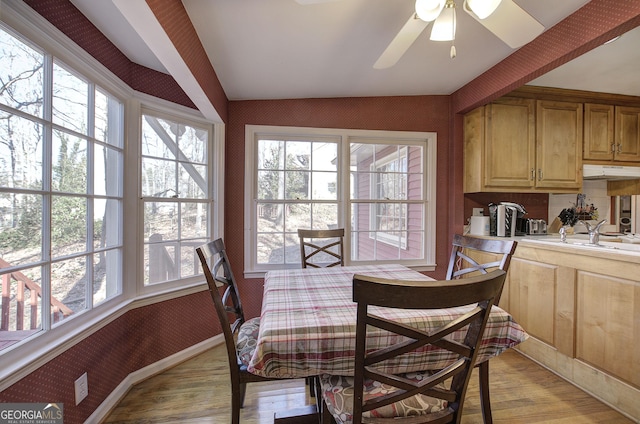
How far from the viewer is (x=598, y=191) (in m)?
2.92

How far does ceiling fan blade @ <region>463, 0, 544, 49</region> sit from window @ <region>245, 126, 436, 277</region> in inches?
57.5

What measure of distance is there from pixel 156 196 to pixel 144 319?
0.89m

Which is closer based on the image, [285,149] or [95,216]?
[95,216]

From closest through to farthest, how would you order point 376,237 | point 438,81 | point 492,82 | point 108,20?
point 108,20, point 492,82, point 438,81, point 376,237

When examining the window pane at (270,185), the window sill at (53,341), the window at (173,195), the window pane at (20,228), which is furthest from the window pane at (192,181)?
the window pane at (20,228)

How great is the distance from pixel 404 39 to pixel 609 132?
2768mm

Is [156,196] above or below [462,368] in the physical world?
above

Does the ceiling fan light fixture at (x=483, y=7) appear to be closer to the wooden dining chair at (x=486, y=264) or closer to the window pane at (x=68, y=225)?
the wooden dining chair at (x=486, y=264)

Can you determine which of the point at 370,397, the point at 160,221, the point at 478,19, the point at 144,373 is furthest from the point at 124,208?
the point at 478,19

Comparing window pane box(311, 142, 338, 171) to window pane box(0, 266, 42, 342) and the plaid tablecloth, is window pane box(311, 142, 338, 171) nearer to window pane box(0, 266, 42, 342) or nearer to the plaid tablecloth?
the plaid tablecloth

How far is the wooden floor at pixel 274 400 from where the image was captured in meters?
1.54

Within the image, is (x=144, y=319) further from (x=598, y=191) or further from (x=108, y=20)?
(x=598, y=191)

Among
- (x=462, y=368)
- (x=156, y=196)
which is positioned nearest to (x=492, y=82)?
(x=462, y=368)

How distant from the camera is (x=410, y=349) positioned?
78 cm
